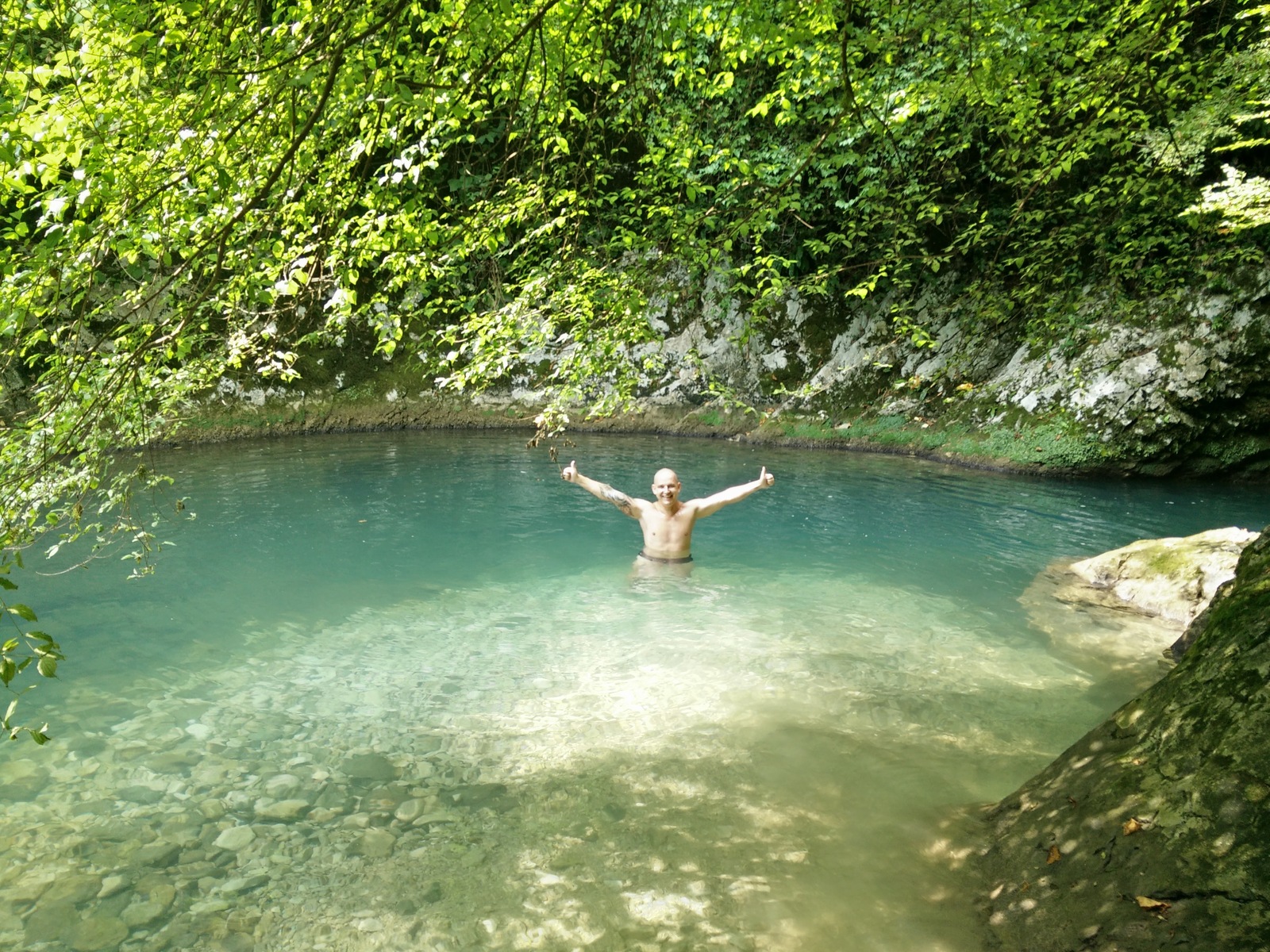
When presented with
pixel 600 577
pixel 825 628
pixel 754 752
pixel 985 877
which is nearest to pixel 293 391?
pixel 600 577

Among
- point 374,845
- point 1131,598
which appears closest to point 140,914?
point 374,845

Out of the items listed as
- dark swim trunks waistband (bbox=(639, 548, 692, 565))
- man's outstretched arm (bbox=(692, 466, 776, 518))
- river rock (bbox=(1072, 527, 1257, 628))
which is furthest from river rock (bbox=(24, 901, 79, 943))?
river rock (bbox=(1072, 527, 1257, 628))

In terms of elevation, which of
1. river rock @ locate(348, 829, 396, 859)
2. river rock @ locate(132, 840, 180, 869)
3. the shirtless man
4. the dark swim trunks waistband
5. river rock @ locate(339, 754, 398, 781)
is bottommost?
river rock @ locate(339, 754, 398, 781)

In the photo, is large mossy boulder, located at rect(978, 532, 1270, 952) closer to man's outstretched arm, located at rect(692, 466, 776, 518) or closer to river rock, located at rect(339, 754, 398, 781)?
river rock, located at rect(339, 754, 398, 781)

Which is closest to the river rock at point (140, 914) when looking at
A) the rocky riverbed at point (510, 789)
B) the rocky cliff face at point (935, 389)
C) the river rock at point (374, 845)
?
the rocky riverbed at point (510, 789)

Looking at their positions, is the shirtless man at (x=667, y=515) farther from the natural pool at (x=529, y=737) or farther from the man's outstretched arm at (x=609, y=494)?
the natural pool at (x=529, y=737)

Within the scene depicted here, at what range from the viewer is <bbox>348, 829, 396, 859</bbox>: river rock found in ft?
13.4

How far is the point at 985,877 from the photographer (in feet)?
11.6

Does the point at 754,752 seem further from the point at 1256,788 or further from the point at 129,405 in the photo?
the point at 129,405

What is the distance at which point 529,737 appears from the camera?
5.39 meters

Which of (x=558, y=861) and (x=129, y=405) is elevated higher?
(x=129, y=405)

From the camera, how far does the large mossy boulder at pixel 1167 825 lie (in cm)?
259

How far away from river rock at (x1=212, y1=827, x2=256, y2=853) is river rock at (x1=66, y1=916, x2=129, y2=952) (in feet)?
1.94

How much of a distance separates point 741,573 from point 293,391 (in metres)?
13.9
